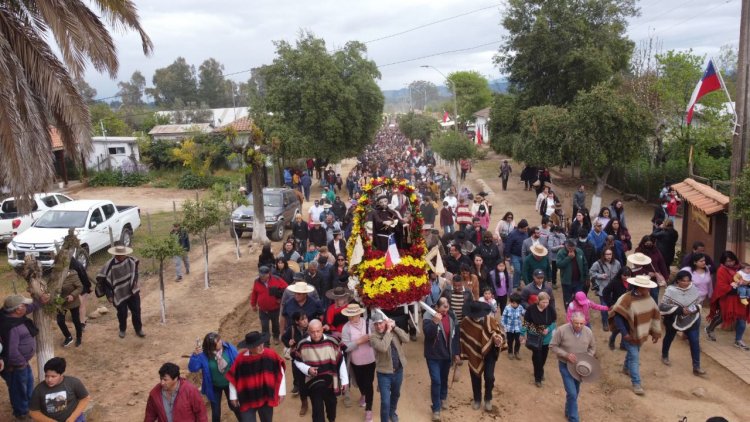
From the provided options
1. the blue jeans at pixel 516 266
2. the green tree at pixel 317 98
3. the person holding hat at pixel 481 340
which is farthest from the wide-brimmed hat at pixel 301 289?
the green tree at pixel 317 98

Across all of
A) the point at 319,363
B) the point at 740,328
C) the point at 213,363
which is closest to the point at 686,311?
the point at 740,328

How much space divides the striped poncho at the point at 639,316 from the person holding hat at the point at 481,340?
1.91 meters

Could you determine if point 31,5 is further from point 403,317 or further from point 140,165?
point 140,165

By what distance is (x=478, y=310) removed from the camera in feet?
23.4

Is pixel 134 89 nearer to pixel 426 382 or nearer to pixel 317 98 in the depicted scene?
pixel 317 98

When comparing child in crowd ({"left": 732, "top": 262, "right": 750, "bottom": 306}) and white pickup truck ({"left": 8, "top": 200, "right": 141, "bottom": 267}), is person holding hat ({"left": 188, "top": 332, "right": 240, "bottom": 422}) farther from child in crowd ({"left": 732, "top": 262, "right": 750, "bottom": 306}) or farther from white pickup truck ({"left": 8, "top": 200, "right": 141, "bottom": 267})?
white pickup truck ({"left": 8, "top": 200, "right": 141, "bottom": 267})

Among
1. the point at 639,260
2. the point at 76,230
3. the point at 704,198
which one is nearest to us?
the point at 639,260

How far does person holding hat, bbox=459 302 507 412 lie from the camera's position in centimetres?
712

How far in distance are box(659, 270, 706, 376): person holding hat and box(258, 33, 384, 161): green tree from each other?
Result: 843 inches

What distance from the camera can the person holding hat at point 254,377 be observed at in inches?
235

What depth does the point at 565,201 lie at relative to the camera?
22.9 m

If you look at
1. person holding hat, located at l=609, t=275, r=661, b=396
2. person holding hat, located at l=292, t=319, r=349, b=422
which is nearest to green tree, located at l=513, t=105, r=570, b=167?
person holding hat, located at l=609, t=275, r=661, b=396

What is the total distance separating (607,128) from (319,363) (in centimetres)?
1532

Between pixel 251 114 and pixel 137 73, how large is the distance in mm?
85070
